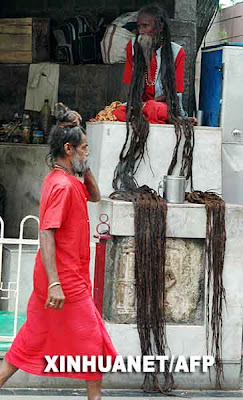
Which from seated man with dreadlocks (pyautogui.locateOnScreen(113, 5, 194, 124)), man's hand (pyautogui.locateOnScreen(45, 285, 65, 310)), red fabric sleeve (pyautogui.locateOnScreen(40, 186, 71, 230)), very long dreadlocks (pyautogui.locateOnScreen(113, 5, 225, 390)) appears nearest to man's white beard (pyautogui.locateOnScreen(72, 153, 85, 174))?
red fabric sleeve (pyautogui.locateOnScreen(40, 186, 71, 230))

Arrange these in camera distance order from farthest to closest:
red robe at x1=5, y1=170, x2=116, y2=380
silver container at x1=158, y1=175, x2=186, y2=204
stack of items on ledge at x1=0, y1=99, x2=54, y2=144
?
stack of items on ledge at x1=0, y1=99, x2=54, y2=144, silver container at x1=158, y1=175, x2=186, y2=204, red robe at x1=5, y1=170, x2=116, y2=380

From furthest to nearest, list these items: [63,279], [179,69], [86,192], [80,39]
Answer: [80,39] → [179,69] → [86,192] → [63,279]

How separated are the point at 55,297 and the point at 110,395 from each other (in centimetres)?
154

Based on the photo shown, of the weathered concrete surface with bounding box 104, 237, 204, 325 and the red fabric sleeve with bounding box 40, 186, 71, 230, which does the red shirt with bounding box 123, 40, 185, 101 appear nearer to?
the weathered concrete surface with bounding box 104, 237, 204, 325

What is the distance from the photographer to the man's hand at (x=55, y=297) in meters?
5.34

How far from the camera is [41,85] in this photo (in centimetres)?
1009

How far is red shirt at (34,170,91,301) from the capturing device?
5426 millimetres

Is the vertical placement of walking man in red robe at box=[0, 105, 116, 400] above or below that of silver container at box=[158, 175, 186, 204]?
below

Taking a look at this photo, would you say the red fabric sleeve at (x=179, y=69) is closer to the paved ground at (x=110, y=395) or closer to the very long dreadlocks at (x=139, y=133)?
the very long dreadlocks at (x=139, y=133)

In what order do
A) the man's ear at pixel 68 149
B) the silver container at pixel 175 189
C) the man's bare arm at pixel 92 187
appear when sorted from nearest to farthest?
the man's ear at pixel 68 149 < the man's bare arm at pixel 92 187 < the silver container at pixel 175 189

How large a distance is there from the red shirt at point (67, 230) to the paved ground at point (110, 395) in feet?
4.08

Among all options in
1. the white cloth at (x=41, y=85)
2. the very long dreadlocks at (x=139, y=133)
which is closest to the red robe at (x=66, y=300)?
the very long dreadlocks at (x=139, y=133)

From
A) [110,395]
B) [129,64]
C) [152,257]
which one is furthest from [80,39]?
[110,395]

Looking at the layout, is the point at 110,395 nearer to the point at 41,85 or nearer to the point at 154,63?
the point at 154,63
